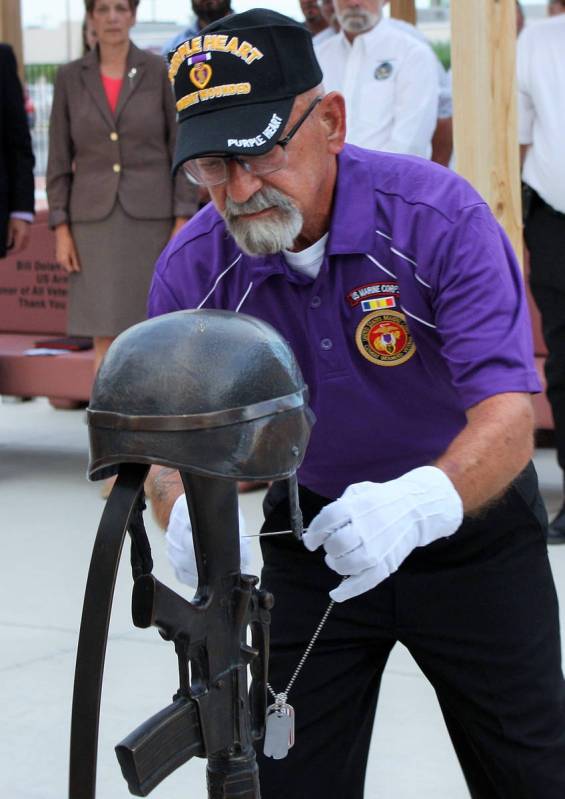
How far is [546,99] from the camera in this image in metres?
4.94

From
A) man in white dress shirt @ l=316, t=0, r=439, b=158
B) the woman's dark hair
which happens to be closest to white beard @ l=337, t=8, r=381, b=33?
man in white dress shirt @ l=316, t=0, r=439, b=158

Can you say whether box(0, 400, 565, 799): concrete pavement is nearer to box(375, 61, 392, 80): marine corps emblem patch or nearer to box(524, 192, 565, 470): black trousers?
box(524, 192, 565, 470): black trousers

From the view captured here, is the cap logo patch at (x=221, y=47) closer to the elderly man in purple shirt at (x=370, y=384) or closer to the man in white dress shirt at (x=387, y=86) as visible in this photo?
the elderly man in purple shirt at (x=370, y=384)

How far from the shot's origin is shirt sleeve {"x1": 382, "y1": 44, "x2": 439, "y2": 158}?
5312 mm

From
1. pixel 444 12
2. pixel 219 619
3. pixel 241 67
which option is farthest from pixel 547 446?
pixel 444 12

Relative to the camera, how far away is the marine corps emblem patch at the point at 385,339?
2.01 m

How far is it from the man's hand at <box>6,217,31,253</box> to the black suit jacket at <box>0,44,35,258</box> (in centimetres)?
5

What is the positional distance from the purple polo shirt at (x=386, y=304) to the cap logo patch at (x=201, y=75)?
12.1 inches

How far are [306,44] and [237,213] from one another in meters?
0.25

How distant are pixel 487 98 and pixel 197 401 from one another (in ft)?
11.8

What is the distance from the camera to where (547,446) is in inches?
263

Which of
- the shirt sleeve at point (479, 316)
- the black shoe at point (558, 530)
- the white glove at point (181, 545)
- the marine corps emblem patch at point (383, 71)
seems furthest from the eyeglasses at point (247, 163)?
the marine corps emblem patch at point (383, 71)

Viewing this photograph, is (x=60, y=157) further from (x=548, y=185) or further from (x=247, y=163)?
(x=247, y=163)

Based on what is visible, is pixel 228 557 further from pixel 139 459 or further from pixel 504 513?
pixel 504 513
